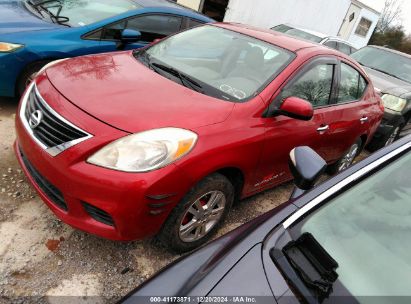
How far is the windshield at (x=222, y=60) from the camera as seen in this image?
112 inches

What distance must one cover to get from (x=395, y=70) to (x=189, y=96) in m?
6.35

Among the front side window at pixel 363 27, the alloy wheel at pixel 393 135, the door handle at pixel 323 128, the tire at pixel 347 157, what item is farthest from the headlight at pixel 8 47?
the front side window at pixel 363 27

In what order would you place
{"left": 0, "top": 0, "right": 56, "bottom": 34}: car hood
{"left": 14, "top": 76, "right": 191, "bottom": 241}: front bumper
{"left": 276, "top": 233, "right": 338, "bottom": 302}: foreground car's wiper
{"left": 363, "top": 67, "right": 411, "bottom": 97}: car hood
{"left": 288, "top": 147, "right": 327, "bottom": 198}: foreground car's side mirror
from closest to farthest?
{"left": 276, "top": 233, "right": 338, "bottom": 302}: foreground car's wiper, {"left": 288, "top": 147, "right": 327, "bottom": 198}: foreground car's side mirror, {"left": 14, "top": 76, "right": 191, "bottom": 241}: front bumper, {"left": 0, "top": 0, "right": 56, "bottom": 34}: car hood, {"left": 363, "top": 67, "right": 411, "bottom": 97}: car hood

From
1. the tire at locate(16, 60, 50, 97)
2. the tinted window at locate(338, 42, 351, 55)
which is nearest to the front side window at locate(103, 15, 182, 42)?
the tire at locate(16, 60, 50, 97)

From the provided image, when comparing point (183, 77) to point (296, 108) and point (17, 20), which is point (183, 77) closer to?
point (296, 108)

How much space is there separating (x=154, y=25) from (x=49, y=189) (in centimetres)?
318

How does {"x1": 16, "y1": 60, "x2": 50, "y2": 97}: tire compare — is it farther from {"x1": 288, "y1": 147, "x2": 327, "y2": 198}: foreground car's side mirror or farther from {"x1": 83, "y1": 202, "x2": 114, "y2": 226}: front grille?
{"x1": 288, "y1": 147, "x2": 327, "y2": 198}: foreground car's side mirror

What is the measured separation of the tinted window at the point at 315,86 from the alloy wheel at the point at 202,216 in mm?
981

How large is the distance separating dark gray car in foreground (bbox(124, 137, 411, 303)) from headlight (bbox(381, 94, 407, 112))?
182 inches

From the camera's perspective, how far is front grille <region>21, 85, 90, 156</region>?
221cm

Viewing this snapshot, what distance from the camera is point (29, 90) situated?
2775mm

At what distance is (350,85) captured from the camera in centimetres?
387

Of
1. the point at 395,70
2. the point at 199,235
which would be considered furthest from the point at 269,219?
the point at 395,70

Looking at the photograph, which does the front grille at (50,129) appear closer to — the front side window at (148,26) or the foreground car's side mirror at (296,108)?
the foreground car's side mirror at (296,108)
